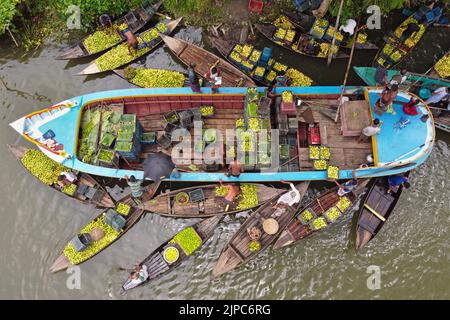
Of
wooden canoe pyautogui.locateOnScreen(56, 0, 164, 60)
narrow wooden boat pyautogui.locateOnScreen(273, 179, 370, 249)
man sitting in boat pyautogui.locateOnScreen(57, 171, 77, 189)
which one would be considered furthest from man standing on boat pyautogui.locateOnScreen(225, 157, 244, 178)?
wooden canoe pyautogui.locateOnScreen(56, 0, 164, 60)

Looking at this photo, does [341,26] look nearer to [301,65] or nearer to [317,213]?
[301,65]

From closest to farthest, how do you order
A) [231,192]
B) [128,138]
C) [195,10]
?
1. [128,138]
2. [231,192]
3. [195,10]

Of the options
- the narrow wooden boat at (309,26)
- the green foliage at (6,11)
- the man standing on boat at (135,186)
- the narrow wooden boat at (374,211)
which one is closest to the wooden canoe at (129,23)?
the green foliage at (6,11)

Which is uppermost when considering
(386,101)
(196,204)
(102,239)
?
(386,101)

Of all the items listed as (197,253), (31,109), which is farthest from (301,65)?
(31,109)

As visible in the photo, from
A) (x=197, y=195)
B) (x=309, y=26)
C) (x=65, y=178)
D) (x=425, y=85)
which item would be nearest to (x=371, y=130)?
(x=425, y=85)

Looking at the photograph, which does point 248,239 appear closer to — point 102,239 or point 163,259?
point 163,259
